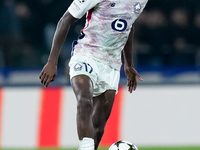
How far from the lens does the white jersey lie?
477 centimetres

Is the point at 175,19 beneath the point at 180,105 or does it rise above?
above

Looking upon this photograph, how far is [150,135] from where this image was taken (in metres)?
7.29

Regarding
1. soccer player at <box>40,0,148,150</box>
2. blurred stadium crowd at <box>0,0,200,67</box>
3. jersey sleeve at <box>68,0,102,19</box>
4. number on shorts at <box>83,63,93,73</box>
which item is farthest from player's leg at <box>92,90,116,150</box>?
blurred stadium crowd at <box>0,0,200,67</box>

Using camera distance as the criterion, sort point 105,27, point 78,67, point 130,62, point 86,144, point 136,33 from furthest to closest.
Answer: point 136,33 → point 130,62 → point 105,27 → point 78,67 → point 86,144

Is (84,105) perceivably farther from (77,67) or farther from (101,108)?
(101,108)

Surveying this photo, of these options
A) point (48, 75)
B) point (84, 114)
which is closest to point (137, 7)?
point (48, 75)

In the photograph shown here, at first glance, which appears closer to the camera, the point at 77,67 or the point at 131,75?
the point at 77,67

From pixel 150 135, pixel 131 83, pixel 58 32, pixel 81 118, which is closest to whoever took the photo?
pixel 81 118

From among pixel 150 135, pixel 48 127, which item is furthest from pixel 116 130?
pixel 48 127

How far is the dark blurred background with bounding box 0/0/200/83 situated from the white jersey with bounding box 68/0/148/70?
3472 mm

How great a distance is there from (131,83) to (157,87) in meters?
1.89

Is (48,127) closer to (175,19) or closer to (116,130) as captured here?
(116,130)

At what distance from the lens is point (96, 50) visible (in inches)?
190

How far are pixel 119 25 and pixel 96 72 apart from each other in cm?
49
